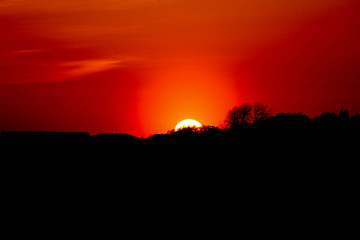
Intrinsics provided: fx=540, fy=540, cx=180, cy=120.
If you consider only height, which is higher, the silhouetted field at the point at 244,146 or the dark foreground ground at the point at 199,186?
the silhouetted field at the point at 244,146

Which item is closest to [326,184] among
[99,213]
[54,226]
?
[99,213]

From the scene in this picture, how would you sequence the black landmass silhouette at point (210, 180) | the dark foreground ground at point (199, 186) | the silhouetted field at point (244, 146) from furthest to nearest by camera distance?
the silhouetted field at point (244, 146), the black landmass silhouette at point (210, 180), the dark foreground ground at point (199, 186)

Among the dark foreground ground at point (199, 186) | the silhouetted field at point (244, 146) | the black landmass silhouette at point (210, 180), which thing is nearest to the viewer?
the dark foreground ground at point (199, 186)

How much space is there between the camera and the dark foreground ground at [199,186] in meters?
27.4

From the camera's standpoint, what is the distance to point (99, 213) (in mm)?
29406

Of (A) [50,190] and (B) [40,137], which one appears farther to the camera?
(B) [40,137]

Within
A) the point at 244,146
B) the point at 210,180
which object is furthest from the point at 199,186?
the point at 244,146

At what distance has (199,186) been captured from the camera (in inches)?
1314

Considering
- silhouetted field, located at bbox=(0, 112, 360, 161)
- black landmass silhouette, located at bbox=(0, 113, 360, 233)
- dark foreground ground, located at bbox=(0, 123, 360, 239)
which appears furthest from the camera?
silhouetted field, located at bbox=(0, 112, 360, 161)

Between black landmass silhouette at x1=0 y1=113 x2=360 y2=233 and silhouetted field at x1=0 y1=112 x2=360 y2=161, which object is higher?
silhouetted field at x1=0 y1=112 x2=360 y2=161

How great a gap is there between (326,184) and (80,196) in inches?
572

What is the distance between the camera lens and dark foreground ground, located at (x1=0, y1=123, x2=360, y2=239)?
27422mm

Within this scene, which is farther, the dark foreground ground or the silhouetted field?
the silhouetted field

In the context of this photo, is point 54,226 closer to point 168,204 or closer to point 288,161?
point 168,204
